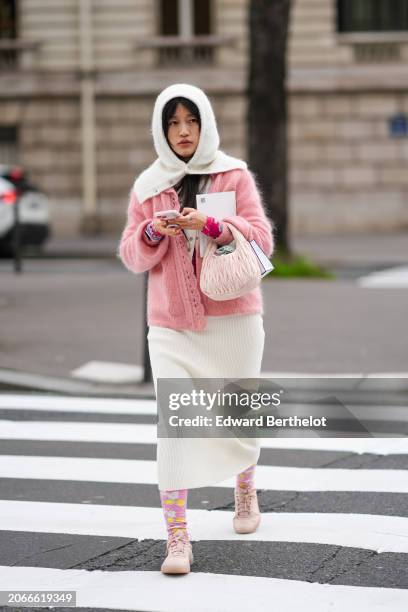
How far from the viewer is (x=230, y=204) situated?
16.6 ft

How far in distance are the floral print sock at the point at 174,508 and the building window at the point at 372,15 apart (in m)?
22.5

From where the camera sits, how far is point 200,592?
15.5 feet

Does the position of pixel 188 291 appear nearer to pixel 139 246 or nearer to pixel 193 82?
pixel 139 246

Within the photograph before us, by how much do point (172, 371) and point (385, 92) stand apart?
21811mm

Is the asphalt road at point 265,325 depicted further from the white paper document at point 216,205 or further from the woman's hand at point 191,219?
the woman's hand at point 191,219

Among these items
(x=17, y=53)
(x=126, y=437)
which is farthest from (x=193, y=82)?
(x=126, y=437)

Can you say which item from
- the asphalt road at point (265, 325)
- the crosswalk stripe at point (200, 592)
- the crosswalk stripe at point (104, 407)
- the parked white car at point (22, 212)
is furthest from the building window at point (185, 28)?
the crosswalk stripe at point (200, 592)

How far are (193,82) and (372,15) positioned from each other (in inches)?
148

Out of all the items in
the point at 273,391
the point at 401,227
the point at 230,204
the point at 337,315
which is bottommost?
the point at 401,227

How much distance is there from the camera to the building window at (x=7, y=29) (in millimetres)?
27188

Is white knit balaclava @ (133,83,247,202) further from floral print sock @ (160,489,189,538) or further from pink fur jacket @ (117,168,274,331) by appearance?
floral print sock @ (160,489,189,538)

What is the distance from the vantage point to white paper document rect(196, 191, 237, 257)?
5000 millimetres

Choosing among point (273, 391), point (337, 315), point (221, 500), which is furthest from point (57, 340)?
point (273, 391)

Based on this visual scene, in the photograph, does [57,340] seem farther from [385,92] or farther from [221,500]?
[385,92]
